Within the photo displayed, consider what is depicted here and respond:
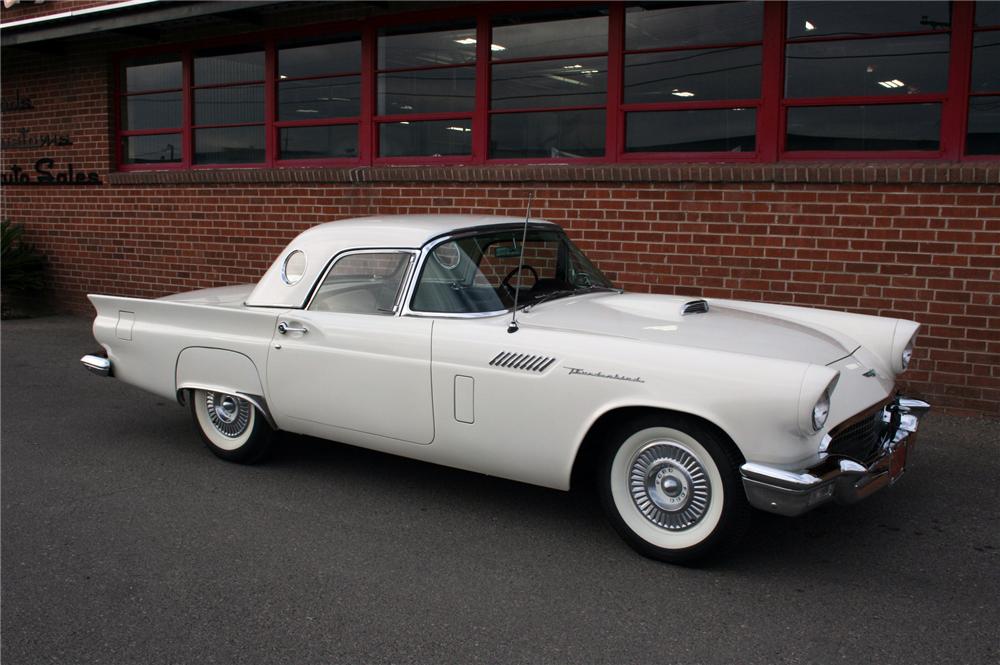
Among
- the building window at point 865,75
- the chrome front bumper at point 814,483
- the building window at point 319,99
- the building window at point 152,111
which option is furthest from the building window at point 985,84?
the building window at point 152,111

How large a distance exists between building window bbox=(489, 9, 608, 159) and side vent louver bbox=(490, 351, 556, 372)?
4.31m

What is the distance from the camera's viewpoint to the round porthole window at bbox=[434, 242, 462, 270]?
4723 millimetres

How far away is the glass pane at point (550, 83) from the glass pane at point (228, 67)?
3.14 m

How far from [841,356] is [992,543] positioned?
1085mm

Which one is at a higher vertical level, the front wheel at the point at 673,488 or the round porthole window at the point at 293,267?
the round porthole window at the point at 293,267

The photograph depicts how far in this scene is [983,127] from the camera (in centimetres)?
659

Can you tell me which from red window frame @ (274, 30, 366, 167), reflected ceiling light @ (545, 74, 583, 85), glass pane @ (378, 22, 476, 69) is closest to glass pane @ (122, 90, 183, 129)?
red window frame @ (274, 30, 366, 167)

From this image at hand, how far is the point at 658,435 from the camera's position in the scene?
12.8ft

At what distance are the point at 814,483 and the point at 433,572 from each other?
1573 mm

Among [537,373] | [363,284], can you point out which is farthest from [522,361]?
[363,284]

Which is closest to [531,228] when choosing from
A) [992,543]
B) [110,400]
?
[992,543]

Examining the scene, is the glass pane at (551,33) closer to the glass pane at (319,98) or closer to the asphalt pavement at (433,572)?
the glass pane at (319,98)

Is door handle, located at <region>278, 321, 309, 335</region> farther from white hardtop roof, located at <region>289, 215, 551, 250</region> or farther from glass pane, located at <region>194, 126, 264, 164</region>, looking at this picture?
glass pane, located at <region>194, 126, 264, 164</region>

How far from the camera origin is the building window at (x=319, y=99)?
9.61m
